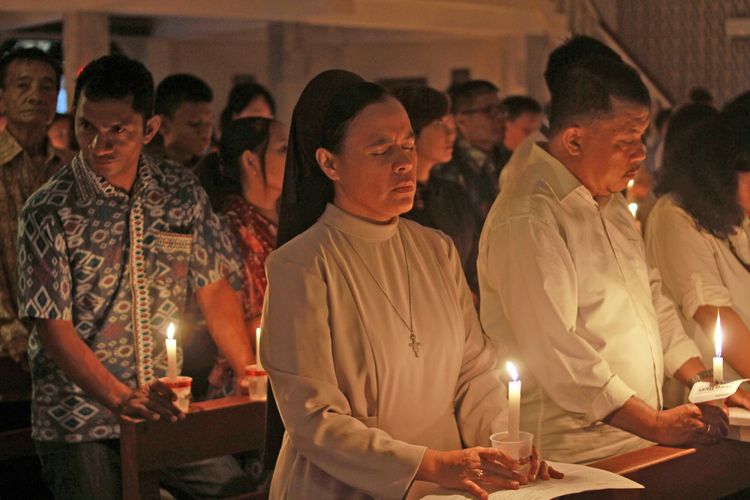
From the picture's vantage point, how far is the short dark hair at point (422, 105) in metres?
4.93

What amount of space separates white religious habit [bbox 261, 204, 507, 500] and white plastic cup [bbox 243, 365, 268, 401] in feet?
3.10

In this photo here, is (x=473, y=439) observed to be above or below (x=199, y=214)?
below

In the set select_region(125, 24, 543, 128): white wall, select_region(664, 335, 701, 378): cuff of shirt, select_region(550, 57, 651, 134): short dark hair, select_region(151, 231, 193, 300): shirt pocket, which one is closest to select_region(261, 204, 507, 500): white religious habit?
→ select_region(550, 57, 651, 134): short dark hair

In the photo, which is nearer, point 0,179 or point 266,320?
point 266,320

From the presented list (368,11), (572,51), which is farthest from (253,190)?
→ (368,11)

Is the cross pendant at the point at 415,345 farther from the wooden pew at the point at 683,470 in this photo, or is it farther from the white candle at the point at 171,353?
the white candle at the point at 171,353

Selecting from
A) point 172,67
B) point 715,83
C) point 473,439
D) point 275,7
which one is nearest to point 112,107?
point 473,439

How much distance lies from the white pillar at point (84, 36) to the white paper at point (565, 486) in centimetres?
707

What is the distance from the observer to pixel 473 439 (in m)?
2.65

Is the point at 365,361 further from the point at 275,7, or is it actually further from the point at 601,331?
the point at 275,7

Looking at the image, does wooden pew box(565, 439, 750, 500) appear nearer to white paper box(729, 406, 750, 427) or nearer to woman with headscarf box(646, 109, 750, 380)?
white paper box(729, 406, 750, 427)

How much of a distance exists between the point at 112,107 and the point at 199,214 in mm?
439

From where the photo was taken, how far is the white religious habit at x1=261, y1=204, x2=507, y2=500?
94.2 inches

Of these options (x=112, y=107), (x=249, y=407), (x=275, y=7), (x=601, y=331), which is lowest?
(x=249, y=407)
